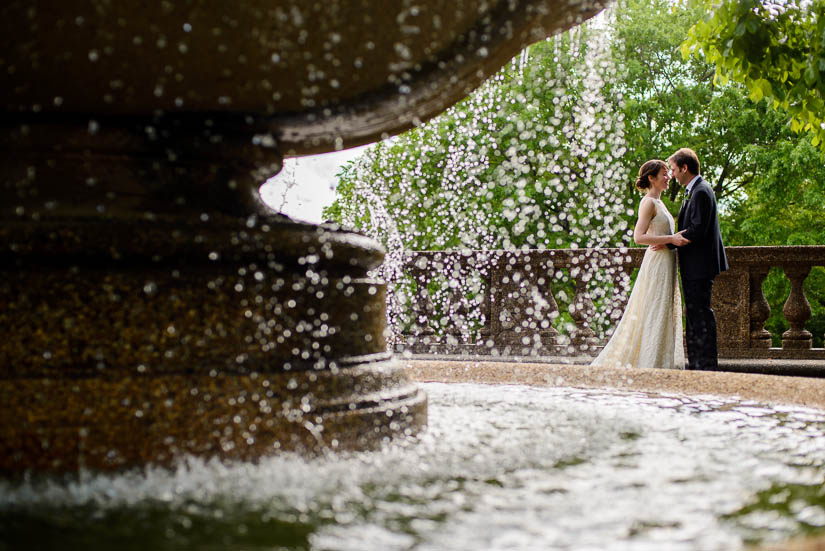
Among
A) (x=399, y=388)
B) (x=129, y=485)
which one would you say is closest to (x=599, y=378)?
(x=399, y=388)

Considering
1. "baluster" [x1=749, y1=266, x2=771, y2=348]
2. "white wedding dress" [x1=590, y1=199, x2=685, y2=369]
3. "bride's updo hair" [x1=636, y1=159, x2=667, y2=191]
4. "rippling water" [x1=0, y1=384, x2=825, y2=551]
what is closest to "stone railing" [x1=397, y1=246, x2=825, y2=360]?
"baluster" [x1=749, y1=266, x2=771, y2=348]

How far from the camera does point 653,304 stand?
288 inches

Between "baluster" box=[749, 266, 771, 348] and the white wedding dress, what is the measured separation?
1.98 meters

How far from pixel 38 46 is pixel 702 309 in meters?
5.76

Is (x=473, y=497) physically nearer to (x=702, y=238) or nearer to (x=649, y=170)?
(x=702, y=238)

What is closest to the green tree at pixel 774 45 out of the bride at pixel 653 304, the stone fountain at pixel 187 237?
the bride at pixel 653 304

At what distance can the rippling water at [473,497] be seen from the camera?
58.8 inches

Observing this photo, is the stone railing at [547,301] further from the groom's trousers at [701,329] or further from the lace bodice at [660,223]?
the groom's trousers at [701,329]

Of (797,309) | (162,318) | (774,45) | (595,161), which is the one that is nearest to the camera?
(162,318)

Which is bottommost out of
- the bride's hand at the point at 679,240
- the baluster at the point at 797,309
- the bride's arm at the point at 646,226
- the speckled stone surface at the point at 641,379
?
the speckled stone surface at the point at 641,379

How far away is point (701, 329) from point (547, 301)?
9.76ft

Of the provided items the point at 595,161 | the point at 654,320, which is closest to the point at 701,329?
the point at 654,320

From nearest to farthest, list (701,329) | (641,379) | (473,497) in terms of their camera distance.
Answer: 1. (473,497)
2. (641,379)
3. (701,329)

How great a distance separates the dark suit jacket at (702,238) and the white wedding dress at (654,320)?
43cm
